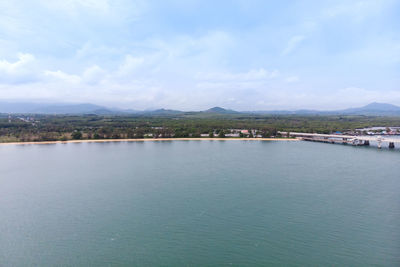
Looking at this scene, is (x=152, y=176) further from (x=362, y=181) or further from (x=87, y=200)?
(x=362, y=181)

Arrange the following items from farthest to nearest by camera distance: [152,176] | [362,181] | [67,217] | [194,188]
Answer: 1. [152,176]
2. [362,181]
3. [194,188]
4. [67,217]

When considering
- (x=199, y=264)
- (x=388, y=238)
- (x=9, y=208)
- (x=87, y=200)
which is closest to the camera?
(x=199, y=264)

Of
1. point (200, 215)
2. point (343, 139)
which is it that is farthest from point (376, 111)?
point (200, 215)

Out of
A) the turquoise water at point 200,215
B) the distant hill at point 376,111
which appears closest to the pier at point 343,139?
the turquoise water at point 200,215

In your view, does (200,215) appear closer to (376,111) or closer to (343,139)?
(343,139)

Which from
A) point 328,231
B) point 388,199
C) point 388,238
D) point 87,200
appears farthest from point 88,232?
point 388,199

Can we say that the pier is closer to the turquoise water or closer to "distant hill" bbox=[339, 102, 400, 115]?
the turquoise water

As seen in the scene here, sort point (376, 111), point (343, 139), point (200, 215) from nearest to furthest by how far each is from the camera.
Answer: point (200, 215) → point (343, 139) → point (376, 111)

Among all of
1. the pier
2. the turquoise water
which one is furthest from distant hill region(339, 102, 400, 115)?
the turquoise water

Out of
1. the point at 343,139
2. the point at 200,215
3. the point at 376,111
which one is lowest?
the point at 200,215
